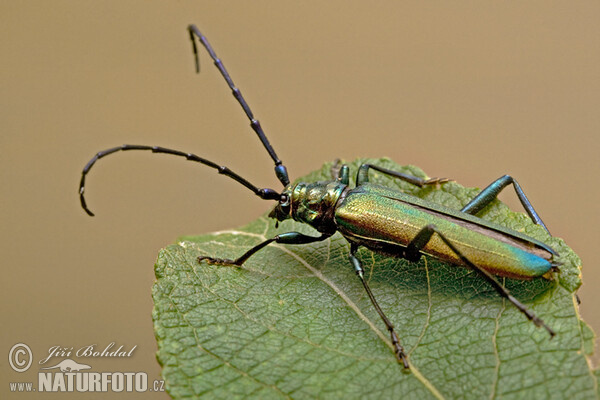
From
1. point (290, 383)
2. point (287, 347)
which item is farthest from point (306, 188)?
point (290, 383)

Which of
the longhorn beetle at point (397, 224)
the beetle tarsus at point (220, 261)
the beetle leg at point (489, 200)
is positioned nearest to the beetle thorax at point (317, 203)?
the longhorn beetle at point (397, 224)

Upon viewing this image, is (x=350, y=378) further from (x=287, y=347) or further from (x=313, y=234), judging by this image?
(x=313, y=234)

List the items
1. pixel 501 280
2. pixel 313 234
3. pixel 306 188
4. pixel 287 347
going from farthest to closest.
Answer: pixel 313 234
pixel 306 188
pixel 501 280
pixel 287 347

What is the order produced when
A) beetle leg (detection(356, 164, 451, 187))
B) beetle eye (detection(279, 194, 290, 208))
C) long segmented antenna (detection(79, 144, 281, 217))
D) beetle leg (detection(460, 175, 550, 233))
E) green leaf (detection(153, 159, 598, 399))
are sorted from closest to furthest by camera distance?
green leaf (detection(153, 159, 598, 399)) → long segmented antenna (detection(79, 144, 281, 217)) → beetle leg (detection(460, 175, 550, 233)) → beetle eye (detection(279, 194, 290, 208)) → beetle leg (detection(356, 164, 451, 187))

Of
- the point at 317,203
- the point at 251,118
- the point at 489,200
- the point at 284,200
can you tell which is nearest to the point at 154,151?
the point at 251,118

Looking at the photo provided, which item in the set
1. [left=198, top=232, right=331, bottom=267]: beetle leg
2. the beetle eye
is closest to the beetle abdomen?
[left=198, top=232, right=331, bottom=267]: beetle leg

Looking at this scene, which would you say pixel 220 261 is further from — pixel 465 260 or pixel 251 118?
pixel 465 260

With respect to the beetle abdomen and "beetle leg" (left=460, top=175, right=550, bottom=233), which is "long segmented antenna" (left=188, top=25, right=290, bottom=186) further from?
"beetle leg" (left=460, top=175, right=550, bottom=233)
